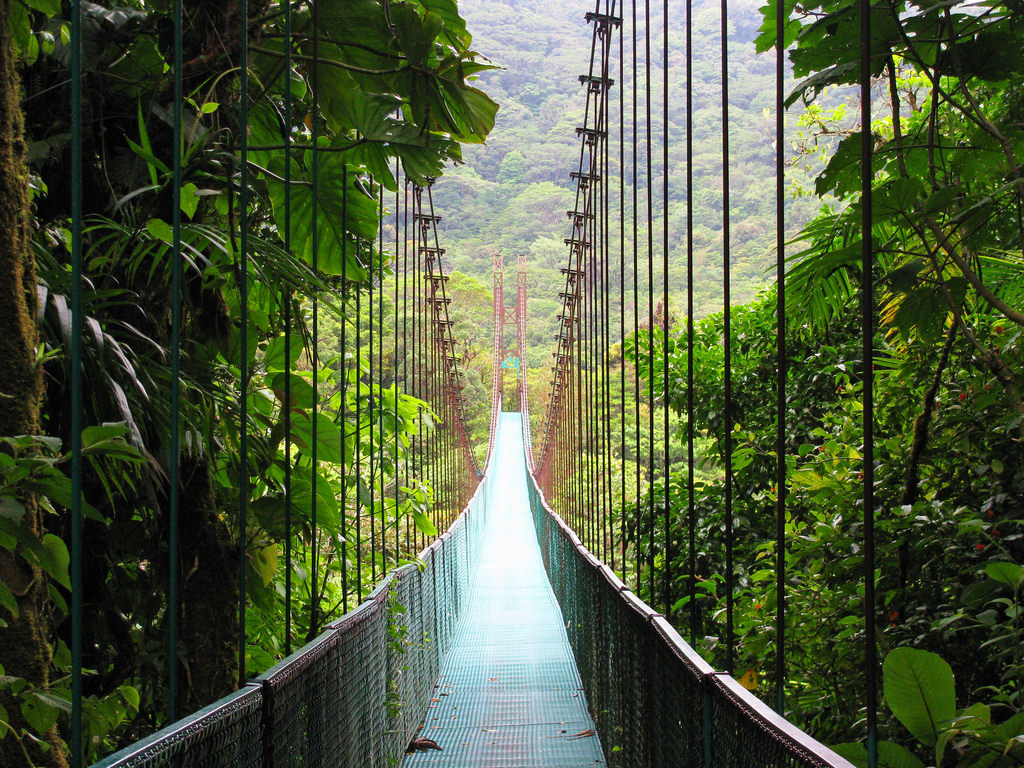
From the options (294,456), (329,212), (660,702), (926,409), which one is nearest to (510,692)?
(294,456)

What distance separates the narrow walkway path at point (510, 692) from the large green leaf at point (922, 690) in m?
2.03

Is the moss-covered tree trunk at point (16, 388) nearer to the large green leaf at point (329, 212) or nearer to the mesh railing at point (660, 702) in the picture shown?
the mesh railing at point (660, 702)

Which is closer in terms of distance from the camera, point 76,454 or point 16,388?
point 76,454

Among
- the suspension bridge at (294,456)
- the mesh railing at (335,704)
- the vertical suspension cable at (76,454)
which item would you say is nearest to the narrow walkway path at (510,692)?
the suspension bridge at (294,456)

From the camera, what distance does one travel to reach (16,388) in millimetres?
917

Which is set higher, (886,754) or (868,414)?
(868,414)

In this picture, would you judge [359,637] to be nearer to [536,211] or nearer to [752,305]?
[752,305]

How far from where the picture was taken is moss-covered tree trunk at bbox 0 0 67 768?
0.89 m

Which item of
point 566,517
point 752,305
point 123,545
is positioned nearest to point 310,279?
point 123,545

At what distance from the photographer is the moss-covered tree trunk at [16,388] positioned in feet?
2.93

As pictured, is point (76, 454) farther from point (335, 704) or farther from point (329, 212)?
point (329, 212)

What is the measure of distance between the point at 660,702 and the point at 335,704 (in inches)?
23.2

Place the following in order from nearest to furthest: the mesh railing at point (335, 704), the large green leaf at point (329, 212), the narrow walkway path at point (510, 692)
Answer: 1. the mesh railing at point (335, 704)
2. the large green leaf at point (329, 212)
3. the narrow walkway path at point (510, 692)

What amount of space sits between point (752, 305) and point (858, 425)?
2356 millimetres
